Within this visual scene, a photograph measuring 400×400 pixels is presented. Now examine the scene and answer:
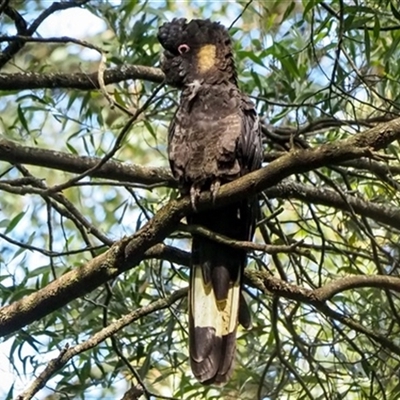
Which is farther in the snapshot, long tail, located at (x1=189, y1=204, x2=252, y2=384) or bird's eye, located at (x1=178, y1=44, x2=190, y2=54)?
bird's eye, located at (x1=178, y1=44, x2=190, y2=54)

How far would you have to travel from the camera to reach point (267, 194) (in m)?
2.49

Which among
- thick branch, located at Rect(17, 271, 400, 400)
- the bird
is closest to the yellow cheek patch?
the bird

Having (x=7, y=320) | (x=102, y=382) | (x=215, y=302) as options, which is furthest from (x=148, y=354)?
(x=7, y=320)

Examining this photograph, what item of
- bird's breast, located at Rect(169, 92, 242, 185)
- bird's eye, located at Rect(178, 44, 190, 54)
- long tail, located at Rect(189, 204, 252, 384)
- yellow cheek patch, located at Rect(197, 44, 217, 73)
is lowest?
long tail, located at Rect(189, 204, 252, 384)

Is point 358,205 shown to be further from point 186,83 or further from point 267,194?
point 186,83

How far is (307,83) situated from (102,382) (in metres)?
1.05

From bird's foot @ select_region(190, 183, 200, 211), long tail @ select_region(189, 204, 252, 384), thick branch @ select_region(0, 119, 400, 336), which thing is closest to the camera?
thick branch @ select_region(0, 119, 400, 336)

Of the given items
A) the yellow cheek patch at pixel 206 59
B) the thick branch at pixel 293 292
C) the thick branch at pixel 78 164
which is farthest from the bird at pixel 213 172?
the thick branch at pixel 293 292

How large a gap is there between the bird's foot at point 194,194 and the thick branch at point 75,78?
0.54m

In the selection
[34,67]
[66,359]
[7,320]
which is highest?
[34,67]

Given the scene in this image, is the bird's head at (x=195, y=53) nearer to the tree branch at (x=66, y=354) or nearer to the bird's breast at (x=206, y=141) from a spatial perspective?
the bird's breast at (x=206, y=141)

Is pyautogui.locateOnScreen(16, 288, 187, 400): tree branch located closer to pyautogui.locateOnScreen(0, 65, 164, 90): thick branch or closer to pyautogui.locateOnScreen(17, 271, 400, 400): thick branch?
pyautogui.locateOnScreen(17, 271, 400, 400): thick branch

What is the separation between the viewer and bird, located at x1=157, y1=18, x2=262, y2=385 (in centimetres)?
219

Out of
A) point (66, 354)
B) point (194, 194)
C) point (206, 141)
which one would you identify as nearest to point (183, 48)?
point (206, 141)
